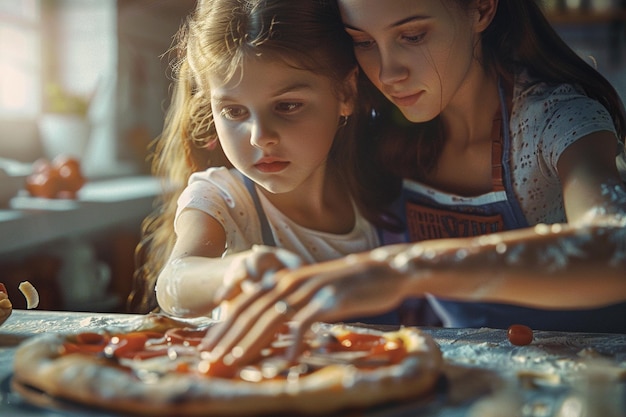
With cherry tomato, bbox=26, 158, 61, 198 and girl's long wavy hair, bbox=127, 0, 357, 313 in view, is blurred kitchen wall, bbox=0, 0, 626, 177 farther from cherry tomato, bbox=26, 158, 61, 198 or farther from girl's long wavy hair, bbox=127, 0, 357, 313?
girl's long wavy hair, bbox=127, 0, 357, 313

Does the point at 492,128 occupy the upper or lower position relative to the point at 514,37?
lower

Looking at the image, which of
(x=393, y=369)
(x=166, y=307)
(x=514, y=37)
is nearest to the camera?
(x=393, y=369)

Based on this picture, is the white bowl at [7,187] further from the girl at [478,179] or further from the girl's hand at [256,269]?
the girl's hand at [256,269]

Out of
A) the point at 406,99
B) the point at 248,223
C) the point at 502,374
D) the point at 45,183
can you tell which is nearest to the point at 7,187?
the point at 45,183

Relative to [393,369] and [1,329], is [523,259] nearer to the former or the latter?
[393,369]

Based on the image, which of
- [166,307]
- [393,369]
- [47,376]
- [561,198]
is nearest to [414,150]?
[561,198]

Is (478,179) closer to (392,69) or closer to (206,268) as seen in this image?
(392,69)

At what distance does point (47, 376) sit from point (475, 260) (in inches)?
14.4

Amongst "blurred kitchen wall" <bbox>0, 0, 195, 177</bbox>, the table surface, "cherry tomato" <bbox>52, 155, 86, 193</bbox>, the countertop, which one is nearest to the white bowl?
the countertop

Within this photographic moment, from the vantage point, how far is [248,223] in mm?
1082

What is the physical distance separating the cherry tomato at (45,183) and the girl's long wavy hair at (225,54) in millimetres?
870

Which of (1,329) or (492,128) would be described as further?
(492,128)

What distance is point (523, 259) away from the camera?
0.64m

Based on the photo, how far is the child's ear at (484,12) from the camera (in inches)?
38.1
